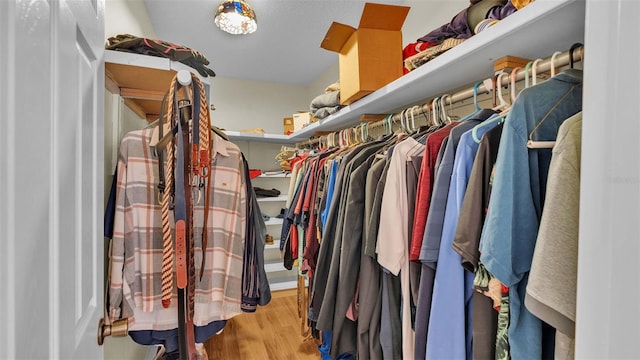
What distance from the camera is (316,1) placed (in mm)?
1925

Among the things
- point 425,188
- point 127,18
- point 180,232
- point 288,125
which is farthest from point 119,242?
point 288,125

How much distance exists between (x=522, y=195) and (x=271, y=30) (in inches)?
89.0

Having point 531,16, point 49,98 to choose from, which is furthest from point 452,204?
point 49,98

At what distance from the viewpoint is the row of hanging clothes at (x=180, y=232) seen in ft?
2.90

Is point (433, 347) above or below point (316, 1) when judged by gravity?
below

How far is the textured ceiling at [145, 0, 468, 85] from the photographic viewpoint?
1.93 meters

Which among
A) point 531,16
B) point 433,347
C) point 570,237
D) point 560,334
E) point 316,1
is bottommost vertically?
point 433,347

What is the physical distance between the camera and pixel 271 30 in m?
2.29

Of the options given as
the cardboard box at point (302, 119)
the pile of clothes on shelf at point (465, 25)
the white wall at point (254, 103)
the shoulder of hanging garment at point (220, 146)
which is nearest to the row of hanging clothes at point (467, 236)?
the pile of clothes on shelf at point (465, 25)

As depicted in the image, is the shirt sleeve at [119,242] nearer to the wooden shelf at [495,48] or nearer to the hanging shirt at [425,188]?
the hanging shirt at [425,188]

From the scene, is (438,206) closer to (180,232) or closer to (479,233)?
(479,233)

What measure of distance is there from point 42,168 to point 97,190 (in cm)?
34

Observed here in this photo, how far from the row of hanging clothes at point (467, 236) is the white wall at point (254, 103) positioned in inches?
100

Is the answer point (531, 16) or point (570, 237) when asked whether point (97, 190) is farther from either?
point (531, 16)
